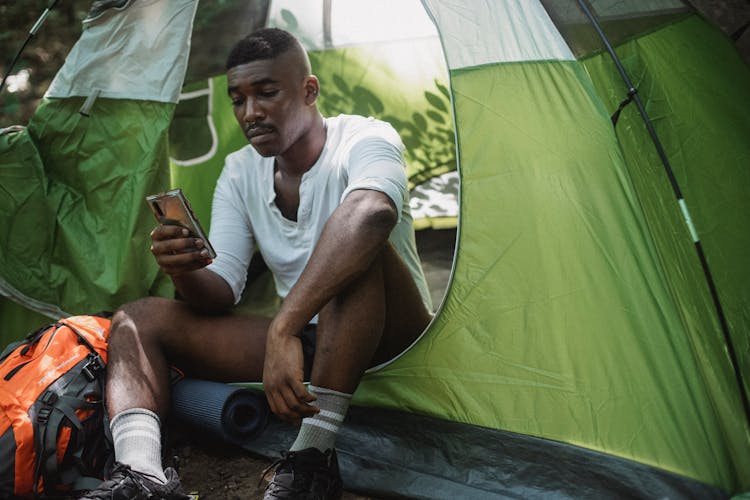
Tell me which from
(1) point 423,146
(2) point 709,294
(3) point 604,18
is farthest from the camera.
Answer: (1) point 423,146

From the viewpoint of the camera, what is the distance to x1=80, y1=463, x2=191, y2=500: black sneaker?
5.08ft

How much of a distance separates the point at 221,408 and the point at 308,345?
9.7 inches

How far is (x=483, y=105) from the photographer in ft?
5.81

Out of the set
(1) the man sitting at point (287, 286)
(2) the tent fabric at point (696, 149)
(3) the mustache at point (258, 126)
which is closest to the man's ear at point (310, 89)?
(1) the man sitting at point (287, 286)

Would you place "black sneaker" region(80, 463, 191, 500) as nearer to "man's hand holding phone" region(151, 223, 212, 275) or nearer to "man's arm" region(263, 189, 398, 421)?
"man's arm" region(263, 189, 398, 421)

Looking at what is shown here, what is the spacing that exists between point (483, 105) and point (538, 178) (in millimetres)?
201

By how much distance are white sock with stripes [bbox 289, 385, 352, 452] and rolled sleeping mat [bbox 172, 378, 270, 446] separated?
0.32m

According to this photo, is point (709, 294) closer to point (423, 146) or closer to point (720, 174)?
point (720, 174)

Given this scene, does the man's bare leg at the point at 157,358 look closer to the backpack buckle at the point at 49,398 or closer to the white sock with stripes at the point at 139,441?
the white sock with stripes at the point at 139,441

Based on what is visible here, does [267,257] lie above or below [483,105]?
below

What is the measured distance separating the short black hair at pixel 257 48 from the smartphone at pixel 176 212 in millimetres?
519

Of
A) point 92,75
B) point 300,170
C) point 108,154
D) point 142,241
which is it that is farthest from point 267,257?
point 92,75

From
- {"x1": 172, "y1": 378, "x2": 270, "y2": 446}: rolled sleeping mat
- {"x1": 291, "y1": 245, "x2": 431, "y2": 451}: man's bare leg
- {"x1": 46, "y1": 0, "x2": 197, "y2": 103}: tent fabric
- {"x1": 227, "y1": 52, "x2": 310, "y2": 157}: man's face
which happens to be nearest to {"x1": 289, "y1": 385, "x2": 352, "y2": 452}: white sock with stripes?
{"x1": 291, "y1": 245, "x2": 431, "y2": 451}: man's bare leg

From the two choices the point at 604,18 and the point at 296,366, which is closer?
the point at 296,366
